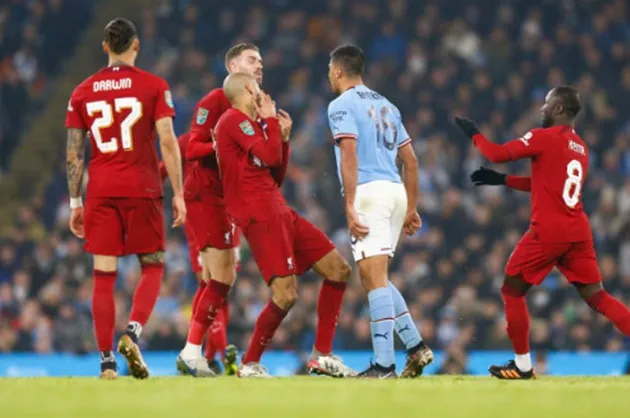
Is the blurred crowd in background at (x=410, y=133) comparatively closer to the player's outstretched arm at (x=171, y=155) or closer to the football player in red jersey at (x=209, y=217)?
the football player in red jersey at (x=209, y=217)

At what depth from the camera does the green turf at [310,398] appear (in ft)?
22.5

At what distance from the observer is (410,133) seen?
794 inches

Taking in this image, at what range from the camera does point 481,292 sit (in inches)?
679

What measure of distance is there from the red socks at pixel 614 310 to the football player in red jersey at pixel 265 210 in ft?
5.94

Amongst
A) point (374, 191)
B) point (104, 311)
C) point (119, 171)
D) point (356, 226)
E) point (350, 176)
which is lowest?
point (104, 311)

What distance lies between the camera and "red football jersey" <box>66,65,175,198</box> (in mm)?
9344

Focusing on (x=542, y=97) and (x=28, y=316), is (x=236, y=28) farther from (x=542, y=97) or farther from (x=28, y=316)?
(x=28, y=316)

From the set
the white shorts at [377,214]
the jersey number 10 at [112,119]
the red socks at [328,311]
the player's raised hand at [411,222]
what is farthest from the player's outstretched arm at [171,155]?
the player's raised hand at [411,222]

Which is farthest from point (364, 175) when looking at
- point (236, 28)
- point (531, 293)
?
point (236, 28)

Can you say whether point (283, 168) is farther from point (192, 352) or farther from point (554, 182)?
point (554, 182)

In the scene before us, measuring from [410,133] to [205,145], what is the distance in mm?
10290

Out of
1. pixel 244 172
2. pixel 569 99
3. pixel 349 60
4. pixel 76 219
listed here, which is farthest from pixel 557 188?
pixel 76 219

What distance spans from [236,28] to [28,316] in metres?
7.31

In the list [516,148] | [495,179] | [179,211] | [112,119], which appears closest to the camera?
[179,211]
